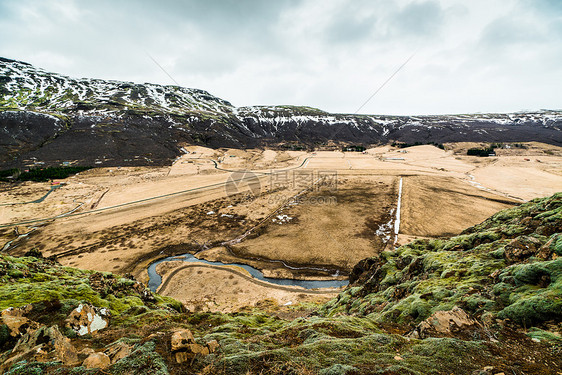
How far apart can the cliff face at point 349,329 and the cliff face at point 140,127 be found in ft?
280

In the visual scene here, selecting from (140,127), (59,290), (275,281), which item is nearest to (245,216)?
(275,281)

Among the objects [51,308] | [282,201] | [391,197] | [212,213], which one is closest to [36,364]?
[51,308]

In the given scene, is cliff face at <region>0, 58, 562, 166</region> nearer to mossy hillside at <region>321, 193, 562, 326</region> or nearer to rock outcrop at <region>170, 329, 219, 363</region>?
mossy hillside at <region>321, 193, 562, 326</region>

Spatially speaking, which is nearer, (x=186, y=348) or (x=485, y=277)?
(x=186, y=348)

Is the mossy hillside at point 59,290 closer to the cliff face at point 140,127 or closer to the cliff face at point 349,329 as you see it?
the cliff face at point 349,329

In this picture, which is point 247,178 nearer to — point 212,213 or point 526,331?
point 212,213

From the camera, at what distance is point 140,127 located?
4146 inches

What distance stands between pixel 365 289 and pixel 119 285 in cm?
1457

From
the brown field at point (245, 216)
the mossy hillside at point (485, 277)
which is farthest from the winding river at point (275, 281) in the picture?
the mossy hillside at point (485, 277)

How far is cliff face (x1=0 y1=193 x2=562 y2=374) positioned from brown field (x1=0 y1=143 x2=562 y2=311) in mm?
11844

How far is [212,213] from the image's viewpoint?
1612 inches

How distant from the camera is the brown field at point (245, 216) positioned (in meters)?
25.4

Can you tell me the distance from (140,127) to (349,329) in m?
126

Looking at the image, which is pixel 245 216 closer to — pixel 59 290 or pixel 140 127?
pixel 59 290
